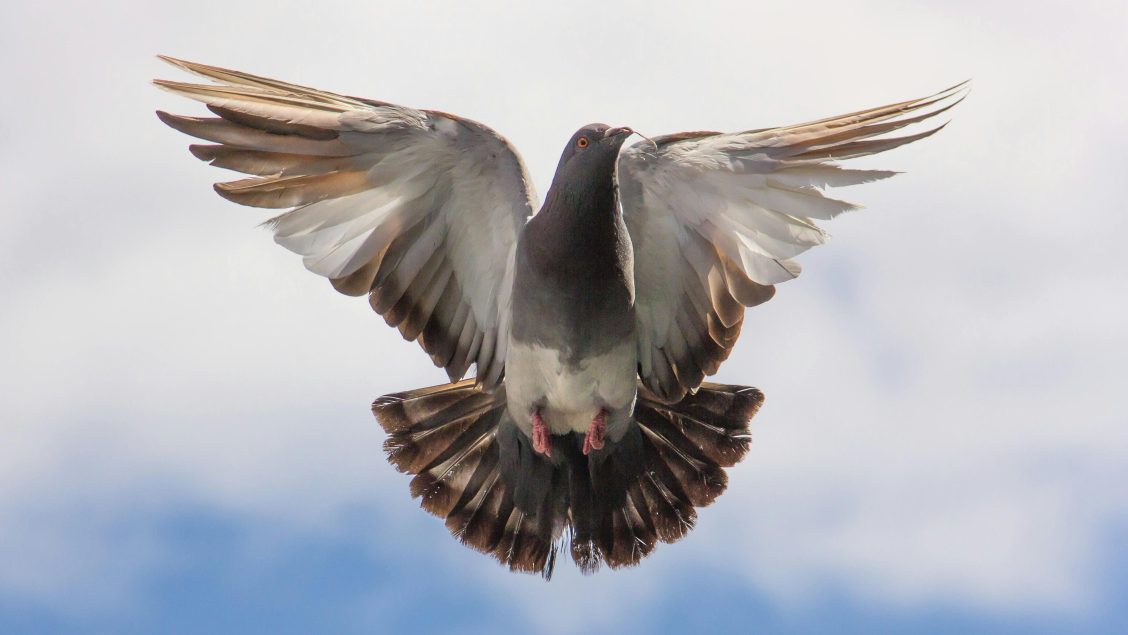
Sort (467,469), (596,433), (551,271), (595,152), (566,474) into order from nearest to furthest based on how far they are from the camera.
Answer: (595,152) < (551,271) < (596,433) < (566,474) < (467,469)

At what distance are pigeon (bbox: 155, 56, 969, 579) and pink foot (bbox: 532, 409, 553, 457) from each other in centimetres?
2

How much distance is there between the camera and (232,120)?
6.88m

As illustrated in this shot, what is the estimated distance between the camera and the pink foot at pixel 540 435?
7.87 meters

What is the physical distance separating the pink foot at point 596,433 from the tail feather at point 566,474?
13.5 inches

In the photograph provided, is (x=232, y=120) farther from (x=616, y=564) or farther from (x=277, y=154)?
(x=616, y=564)

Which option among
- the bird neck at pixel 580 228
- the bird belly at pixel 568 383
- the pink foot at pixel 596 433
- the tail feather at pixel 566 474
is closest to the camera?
the bird neck at pixel 580 228

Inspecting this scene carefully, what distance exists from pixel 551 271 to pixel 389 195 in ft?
3.61

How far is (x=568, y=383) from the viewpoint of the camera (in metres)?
7.66

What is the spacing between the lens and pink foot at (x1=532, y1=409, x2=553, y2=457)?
25.8 feet

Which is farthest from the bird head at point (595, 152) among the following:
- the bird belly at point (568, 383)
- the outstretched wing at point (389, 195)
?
the bird belly at point (568, 383)

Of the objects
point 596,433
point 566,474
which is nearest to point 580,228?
point 596,433

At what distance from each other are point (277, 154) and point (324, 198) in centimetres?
40

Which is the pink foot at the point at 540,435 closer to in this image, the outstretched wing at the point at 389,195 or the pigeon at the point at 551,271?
the pigeon at the point at 551,271

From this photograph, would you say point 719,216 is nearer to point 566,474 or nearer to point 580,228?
point 580,228
